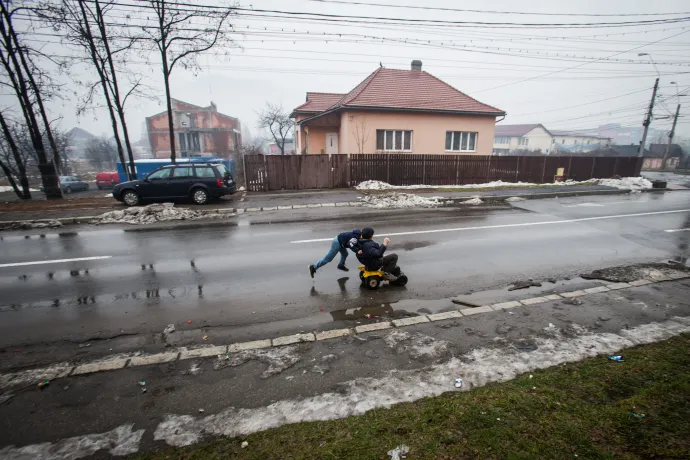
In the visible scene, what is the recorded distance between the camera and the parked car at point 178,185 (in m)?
13.5

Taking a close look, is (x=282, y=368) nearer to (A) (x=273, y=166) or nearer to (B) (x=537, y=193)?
(A) (x=273, y=166)

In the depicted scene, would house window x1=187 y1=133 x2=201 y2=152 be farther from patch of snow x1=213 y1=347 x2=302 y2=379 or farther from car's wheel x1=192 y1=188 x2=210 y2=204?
patch of snow x1=213 y1=347 x2=302 y2=379

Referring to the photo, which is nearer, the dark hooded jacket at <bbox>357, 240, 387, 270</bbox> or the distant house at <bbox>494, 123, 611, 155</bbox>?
the dark hooded jacket at <bbox>357, 240, 387, 270</bbox>

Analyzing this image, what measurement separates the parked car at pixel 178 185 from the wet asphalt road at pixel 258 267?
13.7 ft

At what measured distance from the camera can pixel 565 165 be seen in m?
22.6

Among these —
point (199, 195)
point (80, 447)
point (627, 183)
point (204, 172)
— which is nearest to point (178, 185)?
point (199, 195)

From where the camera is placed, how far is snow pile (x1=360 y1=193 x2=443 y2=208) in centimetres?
1366

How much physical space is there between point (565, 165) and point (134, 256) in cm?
2593

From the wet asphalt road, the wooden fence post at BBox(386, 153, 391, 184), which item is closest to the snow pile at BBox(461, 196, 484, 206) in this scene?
the wet asphalt road

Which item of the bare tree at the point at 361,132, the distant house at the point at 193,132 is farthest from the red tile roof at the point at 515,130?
the bare tree at the point at 361,132

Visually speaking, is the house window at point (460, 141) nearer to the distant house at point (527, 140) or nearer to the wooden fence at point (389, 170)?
the wooden fence at point (389, 170)

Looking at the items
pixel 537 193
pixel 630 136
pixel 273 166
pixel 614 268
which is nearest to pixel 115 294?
pixel 614 268

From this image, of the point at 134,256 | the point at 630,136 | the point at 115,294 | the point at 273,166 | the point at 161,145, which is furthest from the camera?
the point at 630,136

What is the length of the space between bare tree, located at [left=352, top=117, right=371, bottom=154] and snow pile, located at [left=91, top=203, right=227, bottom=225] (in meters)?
11.2
